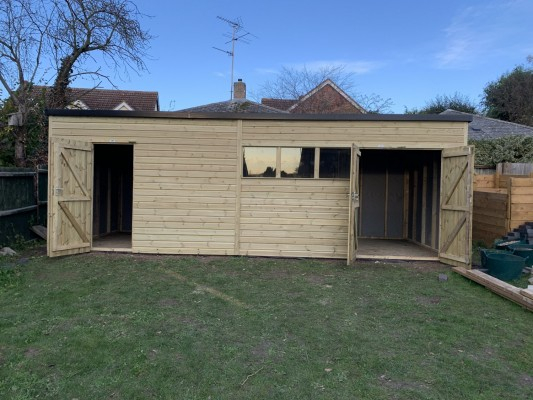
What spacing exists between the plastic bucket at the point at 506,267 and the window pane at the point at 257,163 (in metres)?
4.02

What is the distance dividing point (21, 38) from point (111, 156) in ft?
14.7

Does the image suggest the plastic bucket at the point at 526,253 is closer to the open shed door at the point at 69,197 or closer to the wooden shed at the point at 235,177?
the wooden shed at the point at 235,177

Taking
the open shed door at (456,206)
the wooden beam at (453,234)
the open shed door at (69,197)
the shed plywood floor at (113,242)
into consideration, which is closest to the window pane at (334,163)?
the open shed door at (456,206)

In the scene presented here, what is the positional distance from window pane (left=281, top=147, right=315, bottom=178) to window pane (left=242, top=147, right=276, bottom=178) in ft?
0.70

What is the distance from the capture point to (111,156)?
11.0 m

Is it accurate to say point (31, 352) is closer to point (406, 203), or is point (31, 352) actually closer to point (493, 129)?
point (406, 203)

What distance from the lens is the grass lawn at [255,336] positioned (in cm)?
311

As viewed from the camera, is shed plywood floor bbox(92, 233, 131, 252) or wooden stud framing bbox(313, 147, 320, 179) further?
shed plywood floor bbox(92, 233, 131, 252)

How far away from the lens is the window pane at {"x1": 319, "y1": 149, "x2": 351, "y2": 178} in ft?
25.9

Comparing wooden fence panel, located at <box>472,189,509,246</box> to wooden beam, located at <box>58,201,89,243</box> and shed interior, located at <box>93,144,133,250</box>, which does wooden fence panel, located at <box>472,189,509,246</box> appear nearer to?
shed interior, located at <box>93,144,133,250</box>

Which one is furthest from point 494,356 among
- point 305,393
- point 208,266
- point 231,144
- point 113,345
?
point 231,144

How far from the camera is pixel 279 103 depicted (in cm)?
2736

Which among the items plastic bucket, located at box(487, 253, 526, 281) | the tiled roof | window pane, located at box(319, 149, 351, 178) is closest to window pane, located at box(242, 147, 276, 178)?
window pane, located at box(319, 149, 351, 178)

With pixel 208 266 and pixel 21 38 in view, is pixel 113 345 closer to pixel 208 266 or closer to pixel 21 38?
pixel 208 266
